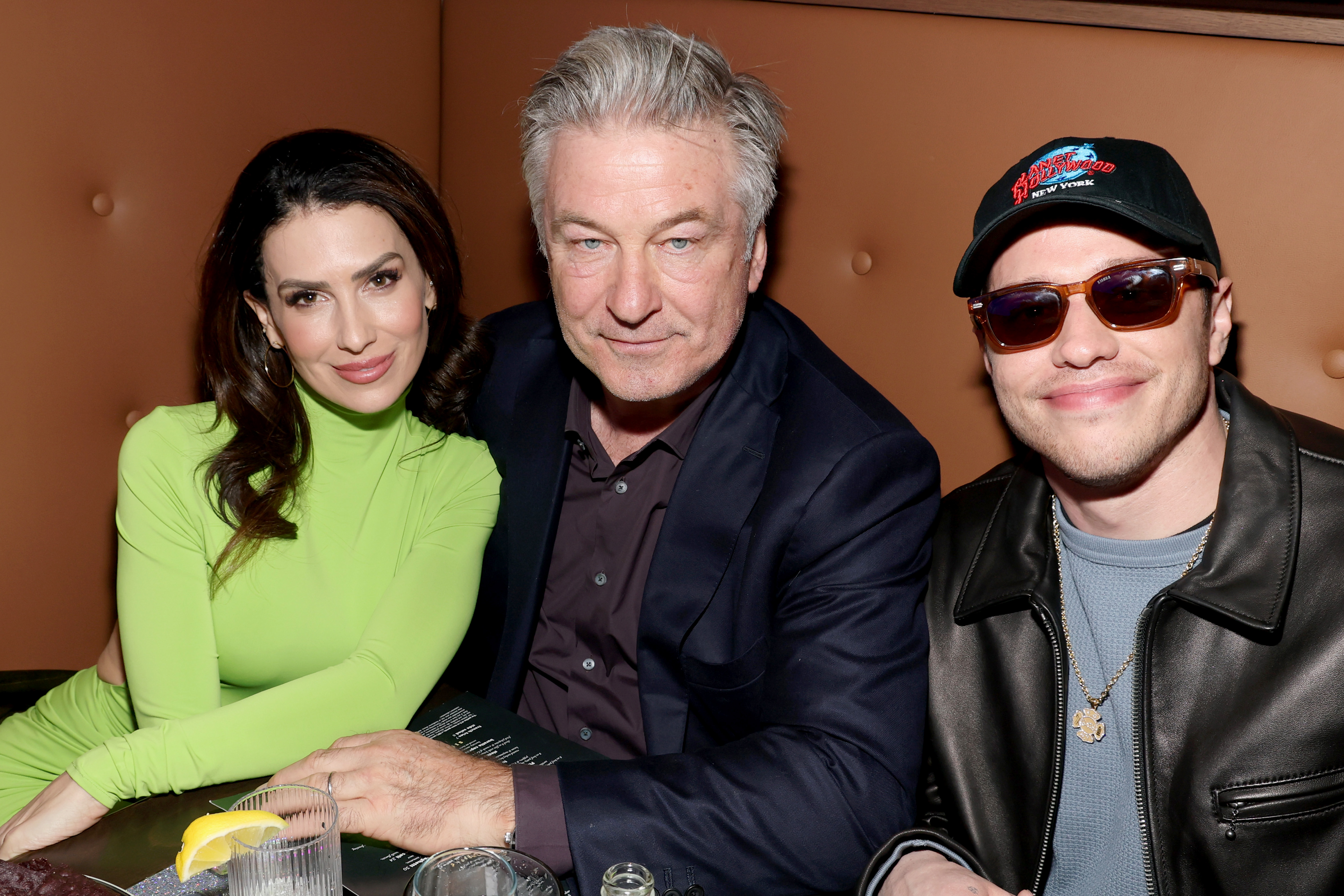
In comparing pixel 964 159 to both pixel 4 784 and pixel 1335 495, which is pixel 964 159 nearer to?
pixel 1335 495

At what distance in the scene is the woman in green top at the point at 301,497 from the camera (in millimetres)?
1744

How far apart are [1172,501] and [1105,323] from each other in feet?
1.00

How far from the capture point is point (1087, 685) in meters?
1.59

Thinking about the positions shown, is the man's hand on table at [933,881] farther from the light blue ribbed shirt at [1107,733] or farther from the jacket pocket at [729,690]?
the jacket pocket at [729,690]

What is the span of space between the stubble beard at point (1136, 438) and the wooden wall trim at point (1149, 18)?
58 cm

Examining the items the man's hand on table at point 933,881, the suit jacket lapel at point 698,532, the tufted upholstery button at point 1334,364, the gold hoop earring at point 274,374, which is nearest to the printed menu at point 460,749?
the suit jacket lapel at point 698,532

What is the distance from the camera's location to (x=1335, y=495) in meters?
1.45

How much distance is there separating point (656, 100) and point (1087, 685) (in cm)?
119

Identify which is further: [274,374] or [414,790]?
[274,374]

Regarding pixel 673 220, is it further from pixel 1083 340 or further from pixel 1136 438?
pixel 1136 438

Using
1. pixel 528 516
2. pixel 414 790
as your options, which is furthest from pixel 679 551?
pixel 414 790

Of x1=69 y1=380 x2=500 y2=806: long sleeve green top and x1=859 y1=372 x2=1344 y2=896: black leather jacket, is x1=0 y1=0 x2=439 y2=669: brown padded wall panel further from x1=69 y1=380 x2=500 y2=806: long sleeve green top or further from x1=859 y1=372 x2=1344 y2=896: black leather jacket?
x1=859 y1=372 x2=1344 y2=896: black leather jacket

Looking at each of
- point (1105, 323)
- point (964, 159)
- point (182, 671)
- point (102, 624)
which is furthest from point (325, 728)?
point (964, 159)

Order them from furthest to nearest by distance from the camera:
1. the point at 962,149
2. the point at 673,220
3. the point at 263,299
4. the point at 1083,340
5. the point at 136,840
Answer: the point at 263,299
the point at 962,149
the point at 673,220
the point at 1083,340
the point at 136,840
